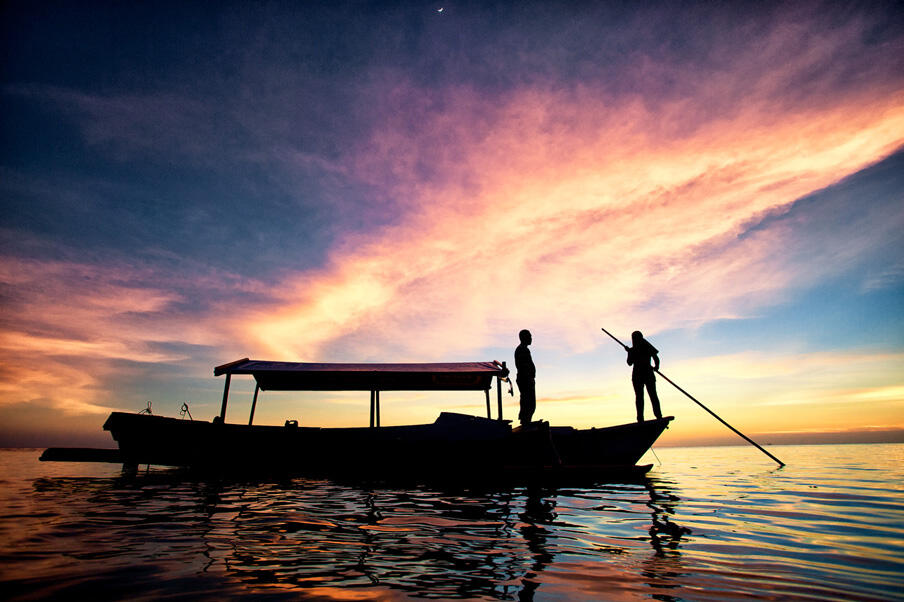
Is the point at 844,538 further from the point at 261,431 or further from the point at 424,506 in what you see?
the point at 261,431

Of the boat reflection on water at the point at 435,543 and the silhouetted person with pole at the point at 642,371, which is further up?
the silhouetted person with pole at the point at 642,371

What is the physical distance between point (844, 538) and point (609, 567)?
10.8ft

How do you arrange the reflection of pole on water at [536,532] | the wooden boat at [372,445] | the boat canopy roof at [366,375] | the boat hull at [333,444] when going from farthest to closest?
the boat canopy roof at [366,375] → the boat hull at [333,444] → the wooden boat at [372,445] → the reflection of pole on water at [536,532]

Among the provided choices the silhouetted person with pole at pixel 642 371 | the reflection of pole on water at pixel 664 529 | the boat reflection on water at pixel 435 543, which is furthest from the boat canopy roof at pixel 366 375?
the reflection of pole on water at pixel 664 529

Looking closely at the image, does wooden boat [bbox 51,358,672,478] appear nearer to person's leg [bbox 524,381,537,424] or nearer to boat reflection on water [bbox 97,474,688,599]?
person's leg [bbox 524,381,537,424]

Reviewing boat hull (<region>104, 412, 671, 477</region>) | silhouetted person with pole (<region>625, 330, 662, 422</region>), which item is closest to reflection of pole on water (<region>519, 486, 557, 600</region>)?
boat hull (<region>104, 412, 671, 477</region>)

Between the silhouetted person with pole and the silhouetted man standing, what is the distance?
3.06 metres

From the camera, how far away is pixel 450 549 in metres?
3.71

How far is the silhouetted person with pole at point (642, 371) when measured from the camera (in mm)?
11766

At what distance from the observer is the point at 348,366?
14.5 meters

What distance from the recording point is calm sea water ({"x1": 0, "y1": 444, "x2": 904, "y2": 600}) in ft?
8.87

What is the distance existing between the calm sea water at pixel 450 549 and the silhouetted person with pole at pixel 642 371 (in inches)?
186

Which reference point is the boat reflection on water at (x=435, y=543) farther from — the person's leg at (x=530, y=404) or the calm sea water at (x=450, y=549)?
the person's leg at (x=530, y=404)

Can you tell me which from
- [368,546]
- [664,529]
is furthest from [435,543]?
[664,529]
